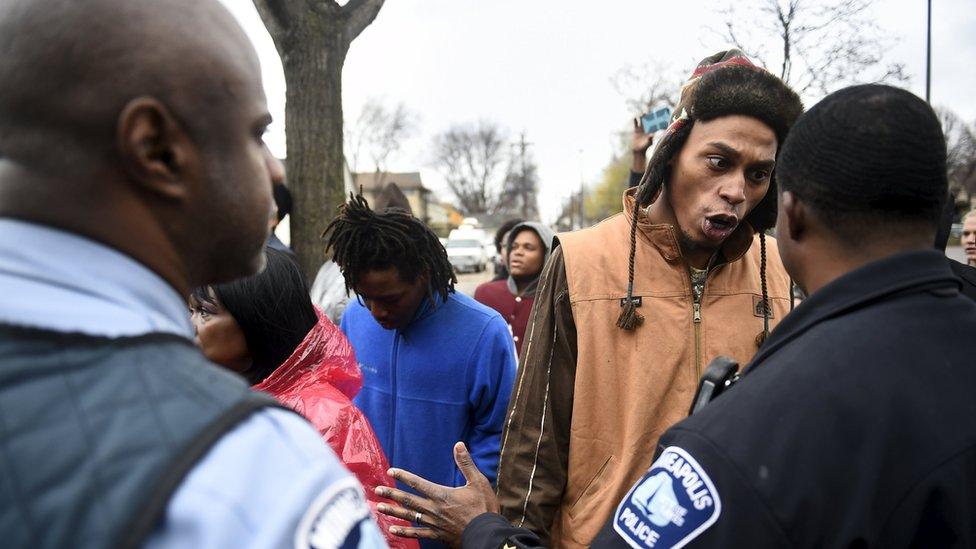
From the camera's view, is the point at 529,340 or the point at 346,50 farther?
the point at 346,50

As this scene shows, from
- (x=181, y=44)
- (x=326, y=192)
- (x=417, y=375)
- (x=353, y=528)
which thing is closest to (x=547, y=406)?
(x=417, y=375)

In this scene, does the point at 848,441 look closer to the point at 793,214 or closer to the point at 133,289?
the point at 793,214

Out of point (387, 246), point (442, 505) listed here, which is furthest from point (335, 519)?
point (387, 246)

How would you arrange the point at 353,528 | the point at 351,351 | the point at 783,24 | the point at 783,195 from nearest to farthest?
the point at 353,528
the point at 783,195
the point at 351,351
the point at 783,24

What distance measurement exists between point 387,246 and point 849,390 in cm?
221

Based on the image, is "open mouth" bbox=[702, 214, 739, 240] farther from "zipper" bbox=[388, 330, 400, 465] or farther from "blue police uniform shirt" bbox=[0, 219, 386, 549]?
"blue police uniform shirt" bbox=[0, 219, 386, 549]

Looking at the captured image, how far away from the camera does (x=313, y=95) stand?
5.14 metres

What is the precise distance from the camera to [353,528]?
2.59 feet

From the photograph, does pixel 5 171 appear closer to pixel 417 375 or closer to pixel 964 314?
pixel 964 314

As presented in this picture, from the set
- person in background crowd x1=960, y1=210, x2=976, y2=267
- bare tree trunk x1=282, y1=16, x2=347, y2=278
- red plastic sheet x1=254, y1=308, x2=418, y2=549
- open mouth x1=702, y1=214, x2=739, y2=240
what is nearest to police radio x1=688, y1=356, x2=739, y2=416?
open mouth x1=702, y1=214, x2=739, y2=240

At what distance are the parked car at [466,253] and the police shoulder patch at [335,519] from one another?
104 ft

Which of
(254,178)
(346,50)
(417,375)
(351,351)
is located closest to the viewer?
(254,178)

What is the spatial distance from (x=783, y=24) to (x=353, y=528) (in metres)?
12.3

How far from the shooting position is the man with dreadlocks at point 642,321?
7.08 feet
